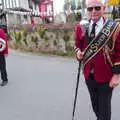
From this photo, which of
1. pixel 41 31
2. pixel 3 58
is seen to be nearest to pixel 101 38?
pixel 3 58

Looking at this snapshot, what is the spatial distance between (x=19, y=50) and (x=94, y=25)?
39.7ft

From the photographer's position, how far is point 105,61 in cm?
441

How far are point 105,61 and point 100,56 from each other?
8 cm

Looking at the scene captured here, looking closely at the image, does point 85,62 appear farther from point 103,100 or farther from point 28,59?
point 28,59

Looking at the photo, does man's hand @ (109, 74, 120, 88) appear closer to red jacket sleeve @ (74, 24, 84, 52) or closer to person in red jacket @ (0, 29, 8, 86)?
red jacket sleeve @ (74, 24, 84, 52)

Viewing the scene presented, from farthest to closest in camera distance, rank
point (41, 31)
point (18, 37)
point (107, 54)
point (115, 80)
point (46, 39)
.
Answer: point (18, 37), point (41, 31), point (46, 39), point (107, 54), point (115, 80)

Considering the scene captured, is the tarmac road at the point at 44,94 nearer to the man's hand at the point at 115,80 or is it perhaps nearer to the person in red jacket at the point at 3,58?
the person in red jacket at the point at 3,58

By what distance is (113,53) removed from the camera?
4.37 m

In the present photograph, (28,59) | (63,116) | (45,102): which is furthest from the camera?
(28,59)

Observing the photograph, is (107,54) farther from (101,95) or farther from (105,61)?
(101,95)

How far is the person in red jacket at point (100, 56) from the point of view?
431cm

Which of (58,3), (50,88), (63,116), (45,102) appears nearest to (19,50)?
(50,88)

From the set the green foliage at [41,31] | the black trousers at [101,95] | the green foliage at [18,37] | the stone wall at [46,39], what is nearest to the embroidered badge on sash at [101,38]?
the black trousers at [101,95]

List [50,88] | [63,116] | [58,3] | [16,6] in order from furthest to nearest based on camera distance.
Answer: [16,6] → [58,3] → [50,88] → [63,116]
